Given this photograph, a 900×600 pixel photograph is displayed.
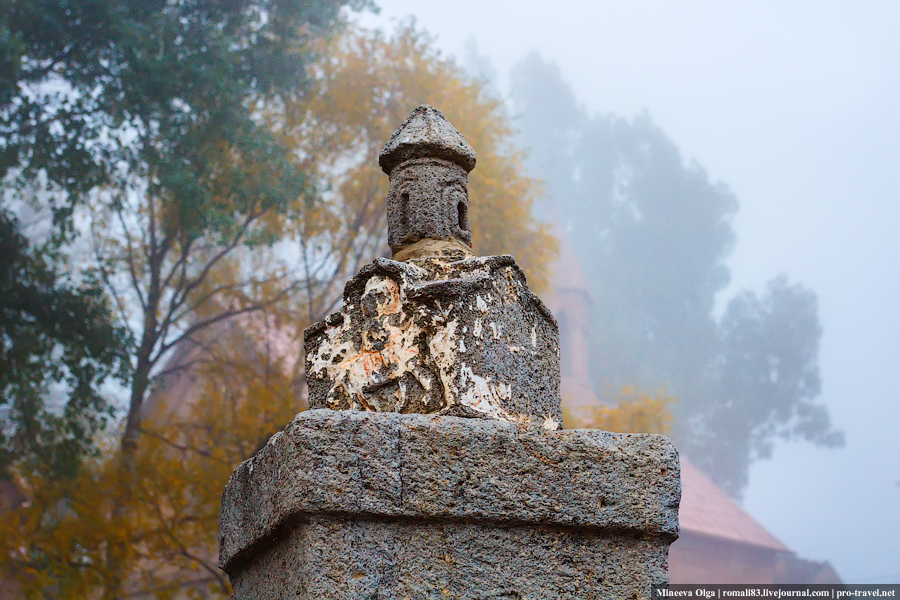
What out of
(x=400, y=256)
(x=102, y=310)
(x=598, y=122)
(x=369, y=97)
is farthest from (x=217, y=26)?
(x=598, y=122)

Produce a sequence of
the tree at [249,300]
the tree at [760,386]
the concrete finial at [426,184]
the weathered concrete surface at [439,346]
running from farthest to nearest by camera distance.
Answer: the tree at [760,386] → the tree at [249,300] → the concrete finial at [426,184] → the weathered concrete surface at [439,346]

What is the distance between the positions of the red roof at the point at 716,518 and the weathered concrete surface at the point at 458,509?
1746cm

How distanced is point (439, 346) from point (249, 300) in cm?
1093

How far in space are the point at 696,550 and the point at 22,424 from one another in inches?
559

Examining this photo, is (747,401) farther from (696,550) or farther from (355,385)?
(355,385)

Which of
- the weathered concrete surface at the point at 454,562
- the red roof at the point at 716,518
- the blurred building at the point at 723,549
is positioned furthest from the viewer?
the red roof at the point at 716,518

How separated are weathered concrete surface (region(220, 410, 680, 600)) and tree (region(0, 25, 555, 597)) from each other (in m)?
8.47

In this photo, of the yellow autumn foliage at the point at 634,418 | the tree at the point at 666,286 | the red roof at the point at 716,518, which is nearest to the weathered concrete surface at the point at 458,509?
the yellow autumn foliage at the point at 634,418

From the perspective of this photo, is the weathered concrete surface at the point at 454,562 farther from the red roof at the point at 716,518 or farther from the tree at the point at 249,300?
the red roof at the point at 716,518

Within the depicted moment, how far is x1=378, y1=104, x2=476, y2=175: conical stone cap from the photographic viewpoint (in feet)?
8.49

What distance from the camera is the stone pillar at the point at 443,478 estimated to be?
1744mm

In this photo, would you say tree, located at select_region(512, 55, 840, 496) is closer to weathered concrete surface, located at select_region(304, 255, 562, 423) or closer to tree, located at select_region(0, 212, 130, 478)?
tree, located at select_region(0, 212, 130, 478)

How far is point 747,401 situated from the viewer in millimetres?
33688

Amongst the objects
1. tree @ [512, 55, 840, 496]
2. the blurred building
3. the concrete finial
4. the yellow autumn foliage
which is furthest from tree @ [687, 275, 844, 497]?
the concrete finial
